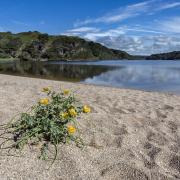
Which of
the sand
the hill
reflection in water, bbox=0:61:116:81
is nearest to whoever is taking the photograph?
the sand

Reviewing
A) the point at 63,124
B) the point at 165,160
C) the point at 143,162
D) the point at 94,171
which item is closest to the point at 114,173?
the point at 94,171

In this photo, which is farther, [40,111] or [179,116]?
[179,116]

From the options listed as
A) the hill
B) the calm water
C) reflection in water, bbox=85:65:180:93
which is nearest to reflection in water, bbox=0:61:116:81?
the calm water

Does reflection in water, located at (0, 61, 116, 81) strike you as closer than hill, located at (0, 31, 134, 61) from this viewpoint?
Yes

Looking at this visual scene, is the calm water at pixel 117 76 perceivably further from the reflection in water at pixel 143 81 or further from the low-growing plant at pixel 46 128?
the low-growing plant at pixel 46 128

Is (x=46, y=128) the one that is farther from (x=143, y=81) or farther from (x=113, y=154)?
(x=143, y=81)

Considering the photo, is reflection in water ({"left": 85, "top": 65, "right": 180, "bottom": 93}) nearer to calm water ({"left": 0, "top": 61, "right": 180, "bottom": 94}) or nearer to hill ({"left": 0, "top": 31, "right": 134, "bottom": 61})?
calm water ({"left": 0, "top": 61, "right": 180, "bottom": 94})

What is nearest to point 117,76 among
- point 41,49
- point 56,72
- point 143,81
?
point 143,81

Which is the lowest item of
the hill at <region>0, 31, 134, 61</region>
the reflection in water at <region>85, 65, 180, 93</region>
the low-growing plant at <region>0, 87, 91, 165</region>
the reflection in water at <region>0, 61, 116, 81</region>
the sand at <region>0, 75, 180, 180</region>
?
the hill at <region>0, 31, 134, 61</region>

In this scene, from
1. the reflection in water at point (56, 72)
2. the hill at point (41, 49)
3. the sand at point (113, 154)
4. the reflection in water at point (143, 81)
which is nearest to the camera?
the sand at point (113, 154)

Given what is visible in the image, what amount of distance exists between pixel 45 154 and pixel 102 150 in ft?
3.35

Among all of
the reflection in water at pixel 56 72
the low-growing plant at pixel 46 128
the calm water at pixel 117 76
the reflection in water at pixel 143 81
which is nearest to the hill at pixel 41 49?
the reflection in water at pixel 56 72

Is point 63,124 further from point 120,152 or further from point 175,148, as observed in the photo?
point 175,148

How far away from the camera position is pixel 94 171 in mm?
4641
